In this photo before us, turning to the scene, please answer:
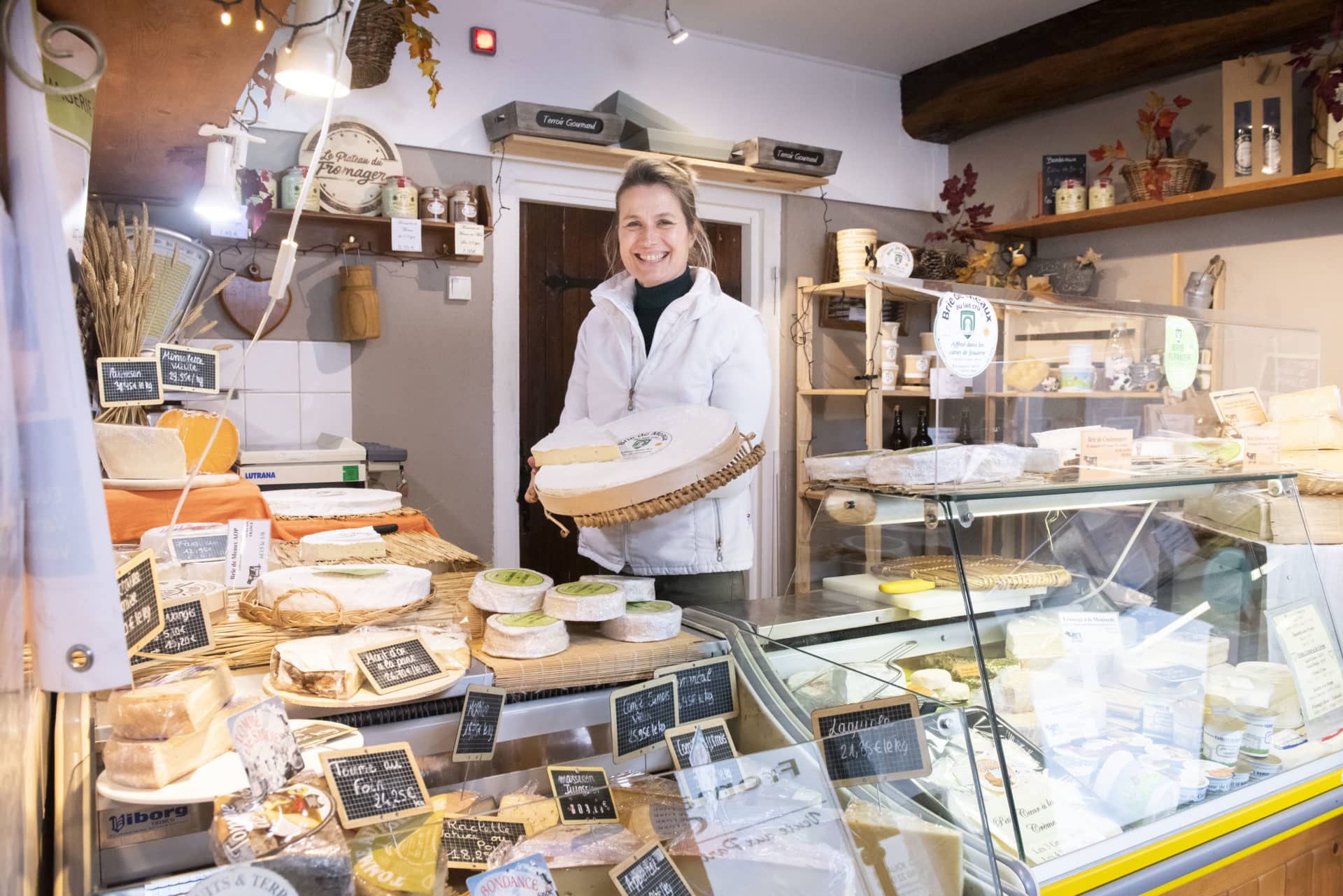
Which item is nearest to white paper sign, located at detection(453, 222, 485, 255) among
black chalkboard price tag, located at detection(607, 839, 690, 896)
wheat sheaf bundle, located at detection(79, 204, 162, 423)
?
wheat sheaf bundle, located at detection(79, 204, 162, 423)

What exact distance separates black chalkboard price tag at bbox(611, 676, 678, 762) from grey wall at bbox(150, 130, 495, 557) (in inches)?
114

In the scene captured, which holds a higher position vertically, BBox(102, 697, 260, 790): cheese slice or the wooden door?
the wooden door

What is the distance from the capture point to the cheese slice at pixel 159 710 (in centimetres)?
90

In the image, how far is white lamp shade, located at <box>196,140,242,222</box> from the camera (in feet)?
6.03

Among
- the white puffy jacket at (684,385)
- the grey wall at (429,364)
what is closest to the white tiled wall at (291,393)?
the grey wall at (429,364)

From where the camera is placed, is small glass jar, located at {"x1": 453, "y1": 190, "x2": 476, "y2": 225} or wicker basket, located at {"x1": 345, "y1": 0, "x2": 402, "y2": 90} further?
small glass jar, located at {"x1": 453, "y1": 190, "x2": 476, "y2": 225}

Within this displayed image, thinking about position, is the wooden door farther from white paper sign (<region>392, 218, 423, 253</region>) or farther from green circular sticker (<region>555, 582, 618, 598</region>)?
green circular sticker (<region>555, 582, 618, 598</region>)

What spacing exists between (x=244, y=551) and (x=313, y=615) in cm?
44

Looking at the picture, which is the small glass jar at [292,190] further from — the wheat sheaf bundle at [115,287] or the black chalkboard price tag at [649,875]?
the black chalkboard price tag at [649,875]

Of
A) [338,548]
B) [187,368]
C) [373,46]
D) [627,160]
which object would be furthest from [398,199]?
[187,368]

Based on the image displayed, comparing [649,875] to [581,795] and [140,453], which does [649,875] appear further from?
[140,453]

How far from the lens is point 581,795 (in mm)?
1102

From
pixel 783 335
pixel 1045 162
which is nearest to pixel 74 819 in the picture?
pixel 783 335

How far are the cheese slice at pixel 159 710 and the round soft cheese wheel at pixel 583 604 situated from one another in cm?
48
